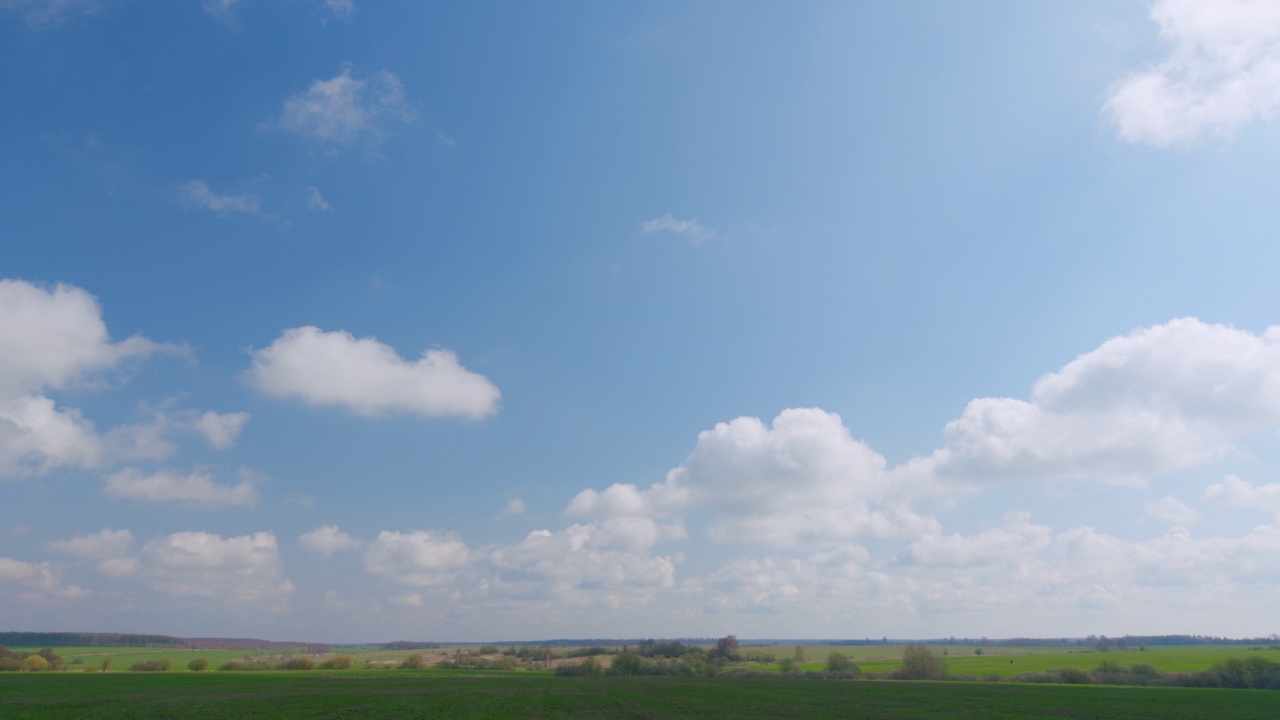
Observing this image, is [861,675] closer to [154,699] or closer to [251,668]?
[154,699]

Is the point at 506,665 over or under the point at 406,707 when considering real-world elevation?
under

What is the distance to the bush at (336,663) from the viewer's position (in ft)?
476

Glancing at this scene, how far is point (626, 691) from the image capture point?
8031 centimetres

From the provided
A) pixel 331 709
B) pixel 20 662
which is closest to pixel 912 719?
pixel 331 709

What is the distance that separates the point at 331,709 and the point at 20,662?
117 m

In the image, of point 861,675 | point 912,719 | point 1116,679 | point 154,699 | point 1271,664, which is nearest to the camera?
point 912,719

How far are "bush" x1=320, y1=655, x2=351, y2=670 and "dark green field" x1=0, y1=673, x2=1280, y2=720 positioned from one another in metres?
62.5

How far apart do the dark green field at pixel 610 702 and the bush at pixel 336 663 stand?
205ft

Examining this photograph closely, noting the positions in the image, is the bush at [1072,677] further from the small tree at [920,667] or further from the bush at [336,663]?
the bush at [336,663]

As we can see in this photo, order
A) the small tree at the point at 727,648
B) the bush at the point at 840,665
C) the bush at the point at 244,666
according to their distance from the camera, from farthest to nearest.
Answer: the small tree at the point at 727,648
the bush at the point at 244,666
the bush at the point at 840,665

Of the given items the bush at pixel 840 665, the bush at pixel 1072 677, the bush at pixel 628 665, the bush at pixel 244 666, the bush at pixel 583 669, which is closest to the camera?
the bush at pixel 1072 677

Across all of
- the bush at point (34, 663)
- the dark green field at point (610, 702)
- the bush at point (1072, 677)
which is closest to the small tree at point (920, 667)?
the bush at point (1072, 677)

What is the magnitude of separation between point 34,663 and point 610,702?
126 meters

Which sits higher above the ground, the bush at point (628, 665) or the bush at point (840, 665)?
the bush at point (840, 665)
